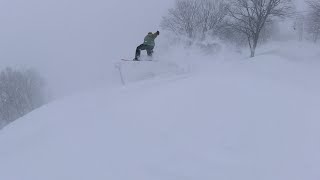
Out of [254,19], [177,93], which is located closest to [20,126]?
[177,93]

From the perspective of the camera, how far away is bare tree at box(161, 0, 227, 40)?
43.6m

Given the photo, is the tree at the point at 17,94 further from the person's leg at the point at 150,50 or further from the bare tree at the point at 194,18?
the person's leg at the point at 150,50

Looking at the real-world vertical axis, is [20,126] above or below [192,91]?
below

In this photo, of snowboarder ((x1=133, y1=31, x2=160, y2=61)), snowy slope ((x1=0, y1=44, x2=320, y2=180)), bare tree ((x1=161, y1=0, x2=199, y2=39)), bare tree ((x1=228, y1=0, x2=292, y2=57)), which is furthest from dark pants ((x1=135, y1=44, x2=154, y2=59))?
bare tree ((x1=161, y1=0, x2=199, y2=39))

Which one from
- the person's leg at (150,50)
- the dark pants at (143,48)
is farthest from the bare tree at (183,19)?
the dark pants at (143,48)

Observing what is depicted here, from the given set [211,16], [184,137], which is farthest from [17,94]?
[184,137]

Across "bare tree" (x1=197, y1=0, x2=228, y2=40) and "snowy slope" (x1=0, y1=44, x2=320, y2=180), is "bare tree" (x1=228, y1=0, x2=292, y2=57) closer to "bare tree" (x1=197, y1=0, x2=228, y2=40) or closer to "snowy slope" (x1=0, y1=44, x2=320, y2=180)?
"bare tree" (x1=197, y1=0, x2=228, y2=40)

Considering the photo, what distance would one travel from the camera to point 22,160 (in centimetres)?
1172

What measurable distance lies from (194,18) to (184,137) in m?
35.4

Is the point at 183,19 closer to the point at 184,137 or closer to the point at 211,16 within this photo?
the point at 211,16

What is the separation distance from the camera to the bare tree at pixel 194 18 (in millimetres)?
43606

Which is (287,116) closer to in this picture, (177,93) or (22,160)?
(177,93)

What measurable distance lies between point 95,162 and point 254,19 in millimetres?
29537

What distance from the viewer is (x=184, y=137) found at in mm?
10289
